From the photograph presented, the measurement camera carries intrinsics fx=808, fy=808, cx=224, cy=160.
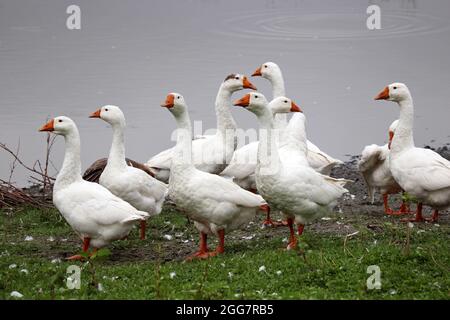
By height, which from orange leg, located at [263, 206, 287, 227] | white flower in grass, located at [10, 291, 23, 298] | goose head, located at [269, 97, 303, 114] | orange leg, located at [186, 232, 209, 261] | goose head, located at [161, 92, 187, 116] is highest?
goose head, located at [161, 92, 187, 116]

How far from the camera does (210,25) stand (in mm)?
29781

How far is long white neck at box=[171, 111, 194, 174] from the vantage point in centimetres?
920

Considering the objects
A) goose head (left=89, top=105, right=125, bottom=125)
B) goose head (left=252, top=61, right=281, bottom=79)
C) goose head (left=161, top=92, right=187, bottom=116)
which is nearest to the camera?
goose head (left=161, top=92, right=187, bottom=116)

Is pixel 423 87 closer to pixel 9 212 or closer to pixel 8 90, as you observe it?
pixel 8 90

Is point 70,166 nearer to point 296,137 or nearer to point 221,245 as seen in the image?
point 221,245

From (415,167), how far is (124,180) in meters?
3.75

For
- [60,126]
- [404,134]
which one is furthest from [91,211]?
[404,134]

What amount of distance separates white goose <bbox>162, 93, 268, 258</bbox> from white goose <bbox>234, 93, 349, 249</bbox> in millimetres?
271

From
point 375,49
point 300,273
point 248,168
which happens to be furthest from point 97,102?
point 300,273

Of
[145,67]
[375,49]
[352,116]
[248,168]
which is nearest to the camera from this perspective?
[248,168]

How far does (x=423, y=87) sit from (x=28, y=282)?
48.2ft

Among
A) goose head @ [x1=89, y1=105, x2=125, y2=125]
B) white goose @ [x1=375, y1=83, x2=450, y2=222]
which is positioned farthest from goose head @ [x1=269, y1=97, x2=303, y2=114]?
goose head @ [x1=89, y1=105, x2=125, y2=125]

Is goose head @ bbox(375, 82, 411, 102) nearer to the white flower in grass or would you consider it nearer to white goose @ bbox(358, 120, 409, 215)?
white goose @ bbox(358, 120, 409, 215)

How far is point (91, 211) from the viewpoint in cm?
901
